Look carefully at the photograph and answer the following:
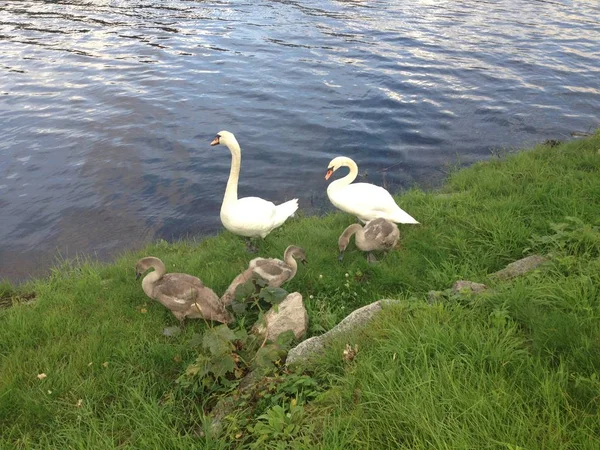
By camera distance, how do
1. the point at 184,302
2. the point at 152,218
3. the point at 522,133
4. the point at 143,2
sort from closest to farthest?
the point at 184,302 → the point at 152,218 → the point at 522,133 → the point at 143,2

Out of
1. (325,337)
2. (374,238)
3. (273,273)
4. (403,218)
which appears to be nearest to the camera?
(325,337)

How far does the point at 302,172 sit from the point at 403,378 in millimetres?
7557

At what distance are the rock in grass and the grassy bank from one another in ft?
0.54

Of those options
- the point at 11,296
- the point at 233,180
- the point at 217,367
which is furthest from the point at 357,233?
the point at 11,296

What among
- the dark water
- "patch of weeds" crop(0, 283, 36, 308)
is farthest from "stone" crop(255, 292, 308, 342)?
the dark water

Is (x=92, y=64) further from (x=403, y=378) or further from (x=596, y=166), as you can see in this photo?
(x=403, y=378)

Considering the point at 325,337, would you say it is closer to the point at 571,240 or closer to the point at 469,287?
the point at 469,287

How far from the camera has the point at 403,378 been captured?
3258 mm

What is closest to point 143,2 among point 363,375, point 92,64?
point 92,64

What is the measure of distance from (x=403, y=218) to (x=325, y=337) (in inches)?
119

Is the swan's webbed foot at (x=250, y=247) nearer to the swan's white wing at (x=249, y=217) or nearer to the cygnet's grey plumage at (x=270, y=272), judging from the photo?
the swan's white wing at (x=249, y=217)

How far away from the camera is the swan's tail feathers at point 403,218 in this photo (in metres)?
6.72

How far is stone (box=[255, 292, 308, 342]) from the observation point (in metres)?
4.50

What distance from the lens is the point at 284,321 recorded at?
15.0 feet
